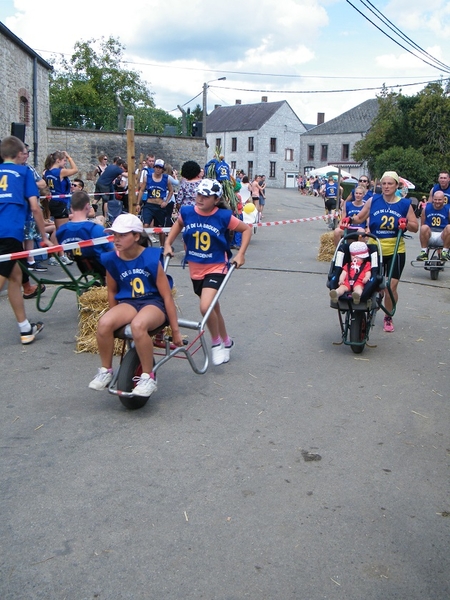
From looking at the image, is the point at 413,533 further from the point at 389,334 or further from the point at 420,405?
the point at 389,334

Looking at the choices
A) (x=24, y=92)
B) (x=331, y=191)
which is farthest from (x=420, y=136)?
(x=24, y=92)

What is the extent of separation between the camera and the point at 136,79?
48.3m

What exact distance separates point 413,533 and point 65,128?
86.4 ft

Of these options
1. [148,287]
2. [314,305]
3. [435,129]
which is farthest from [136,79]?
[148,287]

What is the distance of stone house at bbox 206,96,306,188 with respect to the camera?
3472 inches

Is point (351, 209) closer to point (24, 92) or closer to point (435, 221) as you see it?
point (435, 221)

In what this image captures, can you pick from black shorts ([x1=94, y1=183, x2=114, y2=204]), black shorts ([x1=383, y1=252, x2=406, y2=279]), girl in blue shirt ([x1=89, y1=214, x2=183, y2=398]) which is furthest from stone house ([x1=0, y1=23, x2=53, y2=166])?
girl in blue shirt ([x1=89, y1=214, x2=183, y2=398])

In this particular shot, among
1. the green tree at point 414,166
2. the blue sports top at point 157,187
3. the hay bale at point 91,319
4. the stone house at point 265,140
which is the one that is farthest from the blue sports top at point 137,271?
the stone house at point 265,140

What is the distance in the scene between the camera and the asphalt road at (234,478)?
3023mm

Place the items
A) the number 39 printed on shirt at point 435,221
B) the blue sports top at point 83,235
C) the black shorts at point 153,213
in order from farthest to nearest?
the black shorts at point 153,213
the number 39 printed on shirt at point 435,221
the blue sports top at point 83,235

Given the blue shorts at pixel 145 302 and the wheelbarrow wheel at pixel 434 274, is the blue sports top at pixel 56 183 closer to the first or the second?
the wheelbarrow wheel at pixel 434 274

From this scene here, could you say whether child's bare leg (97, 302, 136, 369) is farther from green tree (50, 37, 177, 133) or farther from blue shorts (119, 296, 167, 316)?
green tree (50, 37, 177, 133)

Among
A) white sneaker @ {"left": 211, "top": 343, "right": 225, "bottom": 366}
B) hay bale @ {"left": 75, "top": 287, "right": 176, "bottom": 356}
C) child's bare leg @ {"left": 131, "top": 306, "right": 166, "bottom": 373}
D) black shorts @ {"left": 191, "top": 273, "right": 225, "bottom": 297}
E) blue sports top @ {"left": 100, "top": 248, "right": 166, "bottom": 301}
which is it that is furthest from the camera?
hay bale @ {"left": 75, "top": 287, "right": 176, "bottom": 356}

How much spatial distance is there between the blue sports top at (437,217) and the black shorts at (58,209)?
7.15 metres
